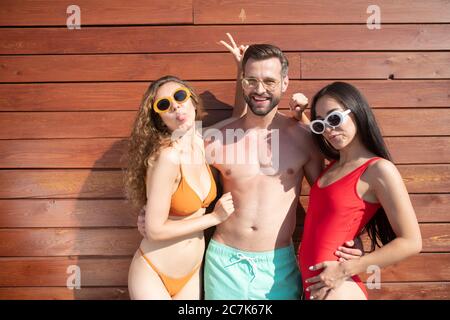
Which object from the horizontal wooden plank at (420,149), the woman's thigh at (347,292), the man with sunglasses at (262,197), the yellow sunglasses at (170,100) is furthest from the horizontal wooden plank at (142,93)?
the woman's thigh at (347,292)

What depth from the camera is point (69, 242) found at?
2.84m

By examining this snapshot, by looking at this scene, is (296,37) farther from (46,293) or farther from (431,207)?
(46,293)

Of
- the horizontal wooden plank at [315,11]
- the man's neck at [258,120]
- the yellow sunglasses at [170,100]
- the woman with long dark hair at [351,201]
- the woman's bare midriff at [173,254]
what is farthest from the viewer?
the horizontal wooden plank at [315,11]

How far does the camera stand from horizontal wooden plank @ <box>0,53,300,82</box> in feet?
9.12

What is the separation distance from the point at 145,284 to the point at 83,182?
3.44 ft

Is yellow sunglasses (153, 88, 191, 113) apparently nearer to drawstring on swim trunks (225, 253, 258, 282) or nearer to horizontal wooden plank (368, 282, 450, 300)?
drawstring on swim trunks (225, 253, 258, 282)

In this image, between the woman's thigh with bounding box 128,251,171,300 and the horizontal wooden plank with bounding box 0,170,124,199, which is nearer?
the woman's thigh with bounding box 128,251,171,300

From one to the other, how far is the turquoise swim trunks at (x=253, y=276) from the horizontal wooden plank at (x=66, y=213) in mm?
828

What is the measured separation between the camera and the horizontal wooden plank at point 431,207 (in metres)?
2.80

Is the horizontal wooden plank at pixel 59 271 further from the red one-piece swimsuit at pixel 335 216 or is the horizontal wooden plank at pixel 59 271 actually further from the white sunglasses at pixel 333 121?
the white sunglasses at pixel 333 121

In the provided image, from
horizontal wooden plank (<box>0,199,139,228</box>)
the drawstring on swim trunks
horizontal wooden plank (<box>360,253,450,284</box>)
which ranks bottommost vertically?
horizontal wooden plank (<box>360,253,450,284</box>)

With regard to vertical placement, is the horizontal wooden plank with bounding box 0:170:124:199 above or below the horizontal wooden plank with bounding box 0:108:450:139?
below

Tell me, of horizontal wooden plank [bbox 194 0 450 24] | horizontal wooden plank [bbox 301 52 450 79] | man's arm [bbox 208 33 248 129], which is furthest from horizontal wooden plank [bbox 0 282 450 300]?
horizontal wooden plank [bbox 194 0 450 24]

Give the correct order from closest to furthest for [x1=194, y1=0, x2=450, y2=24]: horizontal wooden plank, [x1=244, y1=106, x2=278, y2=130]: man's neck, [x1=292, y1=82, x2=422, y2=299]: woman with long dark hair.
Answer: [x1=292, y1=82, x2=422, y2=299]: woman with long dark hair → [x1=244, y1=106, x2=278, y2=130]: man's neck → [x1=194, y1=0, x2=450, y2=24]: horizontal wooden plank
